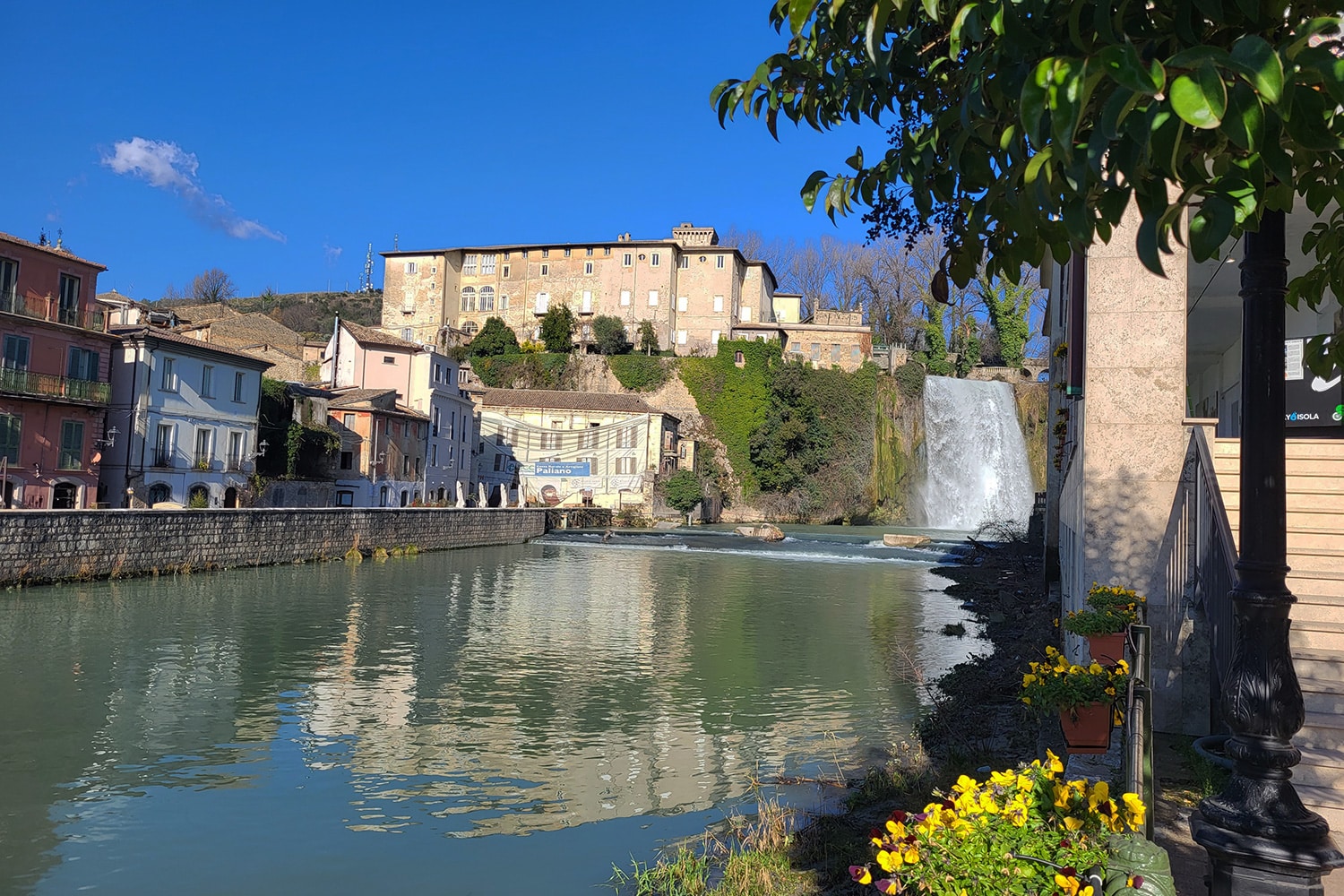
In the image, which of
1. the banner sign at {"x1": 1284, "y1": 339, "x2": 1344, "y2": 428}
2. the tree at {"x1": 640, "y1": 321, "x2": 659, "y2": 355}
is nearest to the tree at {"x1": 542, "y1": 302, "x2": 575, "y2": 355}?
the tree at {"x1": 640, "y1": 321, "x2": 659, "y2": 355}

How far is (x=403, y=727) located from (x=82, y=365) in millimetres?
25566

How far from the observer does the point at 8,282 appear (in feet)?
91.5

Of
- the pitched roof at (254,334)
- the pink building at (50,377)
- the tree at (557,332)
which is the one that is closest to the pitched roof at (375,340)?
the pitched roof at (254,334)

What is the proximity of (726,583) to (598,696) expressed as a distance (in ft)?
50.4

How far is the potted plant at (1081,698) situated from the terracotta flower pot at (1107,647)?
1024mm

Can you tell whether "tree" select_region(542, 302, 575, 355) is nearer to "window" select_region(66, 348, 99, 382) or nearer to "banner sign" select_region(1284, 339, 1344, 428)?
"window" select_region(66, 348, 99, 382)

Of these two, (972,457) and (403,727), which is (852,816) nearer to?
(403,727)

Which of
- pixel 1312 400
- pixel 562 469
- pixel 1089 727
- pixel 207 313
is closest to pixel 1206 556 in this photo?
pixel 1089 727

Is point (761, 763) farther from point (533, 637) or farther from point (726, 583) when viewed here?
point (726, 583)

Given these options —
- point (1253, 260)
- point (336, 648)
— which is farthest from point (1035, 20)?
point (336, 648)

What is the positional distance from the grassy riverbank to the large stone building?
5916 centimetres

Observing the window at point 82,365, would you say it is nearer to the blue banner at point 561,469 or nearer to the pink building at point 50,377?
the pink building at point 50,377

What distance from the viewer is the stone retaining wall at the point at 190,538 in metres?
21.0

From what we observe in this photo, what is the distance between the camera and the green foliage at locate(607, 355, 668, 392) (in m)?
66.9
